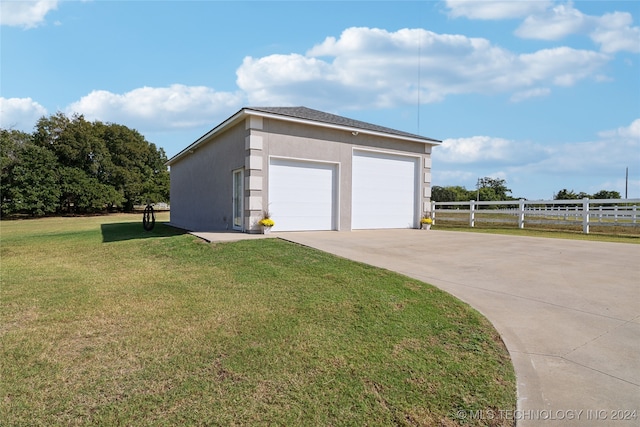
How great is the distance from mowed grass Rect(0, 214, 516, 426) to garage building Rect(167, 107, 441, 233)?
225 inches

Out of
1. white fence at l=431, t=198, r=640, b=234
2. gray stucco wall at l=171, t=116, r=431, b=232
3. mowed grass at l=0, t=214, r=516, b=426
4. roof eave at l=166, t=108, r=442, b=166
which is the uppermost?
roof eave at l=166, t=108, r=442, b=166

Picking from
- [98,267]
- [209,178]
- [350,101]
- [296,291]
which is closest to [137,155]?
[209,178]

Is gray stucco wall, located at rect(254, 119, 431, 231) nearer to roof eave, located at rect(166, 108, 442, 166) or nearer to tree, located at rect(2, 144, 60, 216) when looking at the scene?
roof eave, located at rect(166, 108, 442, 166)

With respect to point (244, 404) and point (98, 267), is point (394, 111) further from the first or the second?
point (244, 404)

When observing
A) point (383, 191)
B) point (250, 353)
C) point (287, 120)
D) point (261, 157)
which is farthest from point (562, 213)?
point (250, 353)

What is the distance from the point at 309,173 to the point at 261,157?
1.86m

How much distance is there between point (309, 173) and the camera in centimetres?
1148

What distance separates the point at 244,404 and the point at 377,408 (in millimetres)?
864

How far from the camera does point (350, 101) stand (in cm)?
1478

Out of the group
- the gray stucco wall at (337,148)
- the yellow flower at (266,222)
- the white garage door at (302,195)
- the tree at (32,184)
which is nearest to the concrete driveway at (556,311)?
the yellow flower at (266,222)

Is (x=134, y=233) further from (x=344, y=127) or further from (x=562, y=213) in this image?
(x=562, y=213)

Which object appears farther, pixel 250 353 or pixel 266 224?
pixel 266 224

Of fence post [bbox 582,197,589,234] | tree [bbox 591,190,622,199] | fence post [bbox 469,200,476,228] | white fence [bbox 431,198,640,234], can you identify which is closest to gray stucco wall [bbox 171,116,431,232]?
fence post [bbox 469,200,476,228]

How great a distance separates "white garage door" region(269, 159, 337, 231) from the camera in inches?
427
